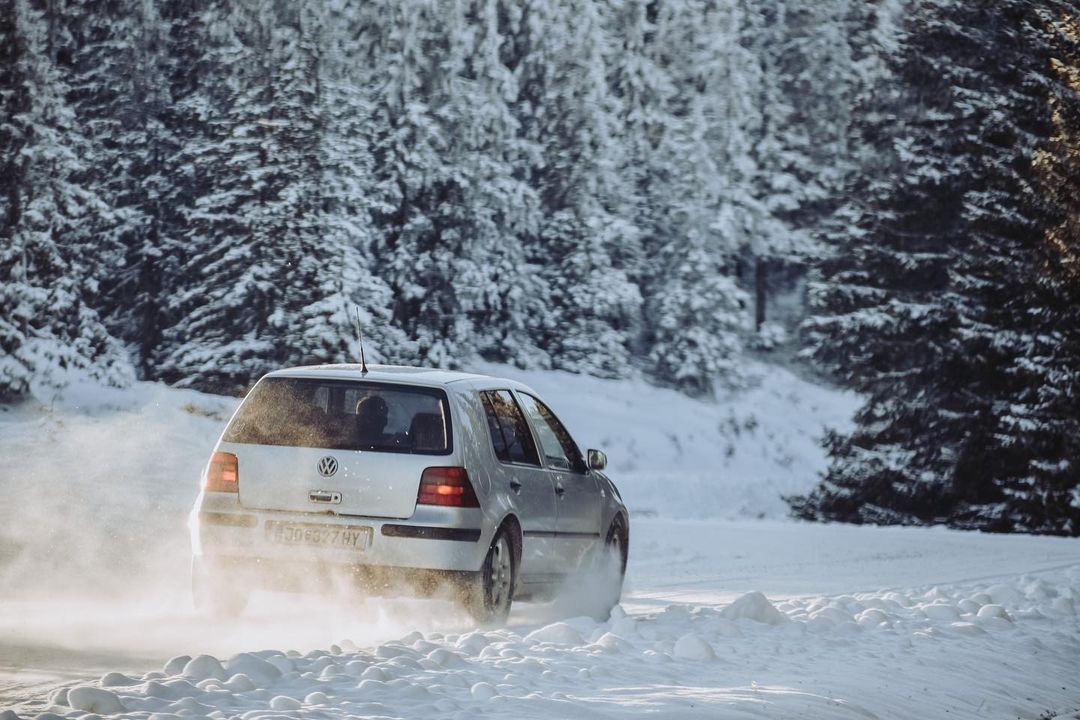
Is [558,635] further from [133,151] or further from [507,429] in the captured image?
[133,151]

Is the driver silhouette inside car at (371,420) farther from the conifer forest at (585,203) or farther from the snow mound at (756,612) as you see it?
the conifer forest at (585,203)

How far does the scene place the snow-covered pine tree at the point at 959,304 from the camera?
970 inches

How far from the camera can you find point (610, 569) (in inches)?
453

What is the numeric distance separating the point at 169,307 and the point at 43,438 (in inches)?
612

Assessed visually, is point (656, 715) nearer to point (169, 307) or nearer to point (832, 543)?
point (832, 543)

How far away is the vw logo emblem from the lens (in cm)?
892

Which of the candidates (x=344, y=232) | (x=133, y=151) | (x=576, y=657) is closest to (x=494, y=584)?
(x=576, y=657)

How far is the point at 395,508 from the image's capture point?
350 inches

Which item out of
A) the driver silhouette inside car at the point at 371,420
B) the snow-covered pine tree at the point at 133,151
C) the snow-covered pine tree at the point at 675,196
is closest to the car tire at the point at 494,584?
the driver silhouette inside car at the point at 371,420

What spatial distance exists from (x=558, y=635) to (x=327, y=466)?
171cm

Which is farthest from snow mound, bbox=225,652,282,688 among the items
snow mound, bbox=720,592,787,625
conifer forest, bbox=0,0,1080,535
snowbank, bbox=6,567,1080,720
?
conifer forest, bbox=0,0,1080,535

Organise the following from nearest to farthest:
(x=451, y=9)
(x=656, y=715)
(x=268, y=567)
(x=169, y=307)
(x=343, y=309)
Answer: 1. (x=656, y=715)
2. (x=268, y=567)
3. (x=343, y=309)
4. (x=169, y=307)
5. (x=451, y=9)

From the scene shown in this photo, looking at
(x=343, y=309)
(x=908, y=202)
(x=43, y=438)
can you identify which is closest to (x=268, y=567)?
(x=43, y=438)

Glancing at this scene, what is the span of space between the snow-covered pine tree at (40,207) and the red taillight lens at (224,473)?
22.6 m
